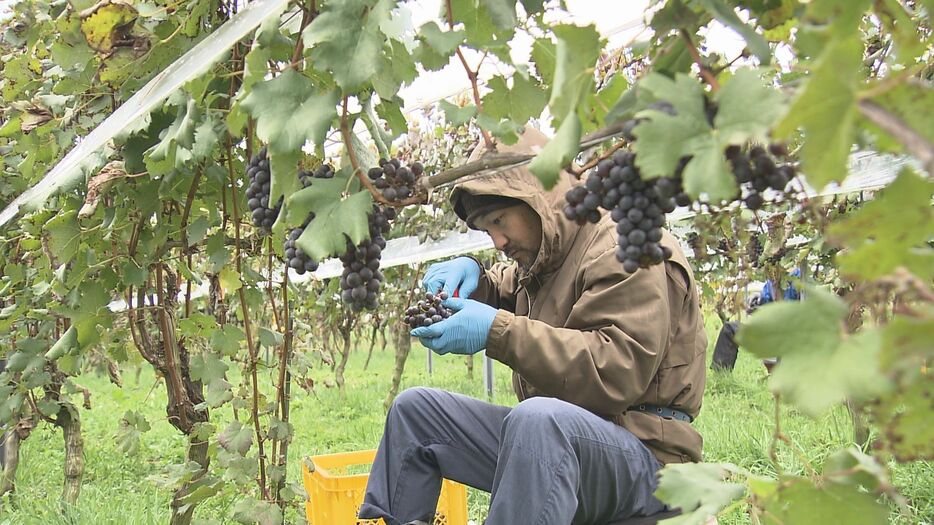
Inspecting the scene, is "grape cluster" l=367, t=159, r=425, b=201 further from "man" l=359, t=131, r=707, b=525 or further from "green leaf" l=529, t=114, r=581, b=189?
"man" l=359, t=131, r=707, b=525

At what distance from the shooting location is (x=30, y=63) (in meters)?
2.34

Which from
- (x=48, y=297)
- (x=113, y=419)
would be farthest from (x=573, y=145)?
(x=113, y=419)

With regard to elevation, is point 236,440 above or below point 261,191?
below

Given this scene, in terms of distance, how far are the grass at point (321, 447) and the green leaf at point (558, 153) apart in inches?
24.8

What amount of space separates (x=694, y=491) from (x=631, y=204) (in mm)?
348

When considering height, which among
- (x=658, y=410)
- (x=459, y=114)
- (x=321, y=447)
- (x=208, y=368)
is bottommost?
(x=321, y=447)

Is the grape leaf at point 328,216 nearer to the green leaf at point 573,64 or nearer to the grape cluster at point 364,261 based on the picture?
the grape cluster at point 364,261

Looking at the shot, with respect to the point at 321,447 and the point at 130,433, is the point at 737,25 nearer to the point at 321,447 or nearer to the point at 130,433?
the point at 130,433

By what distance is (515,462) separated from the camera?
1.97 meters

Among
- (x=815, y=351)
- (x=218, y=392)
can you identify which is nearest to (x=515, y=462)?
(x=218, y=392)

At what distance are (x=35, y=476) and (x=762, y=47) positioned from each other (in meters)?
4.62

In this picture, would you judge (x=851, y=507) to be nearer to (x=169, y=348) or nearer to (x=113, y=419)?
(x=169, y=348)

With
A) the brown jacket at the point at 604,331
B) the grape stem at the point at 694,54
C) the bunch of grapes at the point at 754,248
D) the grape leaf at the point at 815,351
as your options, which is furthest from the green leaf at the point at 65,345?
the bunch of grapes at the point at 754,248

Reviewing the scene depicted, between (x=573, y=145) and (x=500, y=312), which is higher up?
(x=573, y=145)
